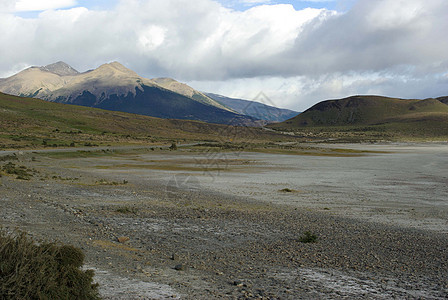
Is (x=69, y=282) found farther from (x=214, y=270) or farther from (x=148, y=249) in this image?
(x=148, y=249)

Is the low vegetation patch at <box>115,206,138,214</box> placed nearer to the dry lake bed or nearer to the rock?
the dry lake bed

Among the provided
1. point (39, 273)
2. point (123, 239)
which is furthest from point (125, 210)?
point (39, 273)

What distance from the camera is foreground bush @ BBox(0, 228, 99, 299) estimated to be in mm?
4582

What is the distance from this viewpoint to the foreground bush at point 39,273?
15.0 feet

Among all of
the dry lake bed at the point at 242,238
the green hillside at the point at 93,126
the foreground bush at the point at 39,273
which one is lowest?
the dry lake bed at the point at 242,238

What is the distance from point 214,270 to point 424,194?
57.5 feet

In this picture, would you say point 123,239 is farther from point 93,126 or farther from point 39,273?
point 93,126

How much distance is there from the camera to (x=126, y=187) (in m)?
21.0

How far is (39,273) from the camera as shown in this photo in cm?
477

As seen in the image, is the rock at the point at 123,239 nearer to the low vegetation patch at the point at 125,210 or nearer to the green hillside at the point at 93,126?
the low vegetation patch at the point at 125,210

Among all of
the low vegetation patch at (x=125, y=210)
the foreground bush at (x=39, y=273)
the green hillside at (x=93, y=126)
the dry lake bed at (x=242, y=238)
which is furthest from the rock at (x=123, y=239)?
the green hillside at (x=93, y=126)

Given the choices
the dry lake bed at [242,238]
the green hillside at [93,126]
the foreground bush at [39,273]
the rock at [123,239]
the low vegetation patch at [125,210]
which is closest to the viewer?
the foreground bush at [39,273]

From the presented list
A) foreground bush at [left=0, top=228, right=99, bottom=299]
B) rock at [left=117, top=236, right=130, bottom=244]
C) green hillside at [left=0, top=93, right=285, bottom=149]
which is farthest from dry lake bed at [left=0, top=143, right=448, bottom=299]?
green hillside at [left=0, top=93, right=285, bottom=149]

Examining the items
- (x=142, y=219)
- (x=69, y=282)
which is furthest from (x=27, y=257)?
(x=142, y=219)
